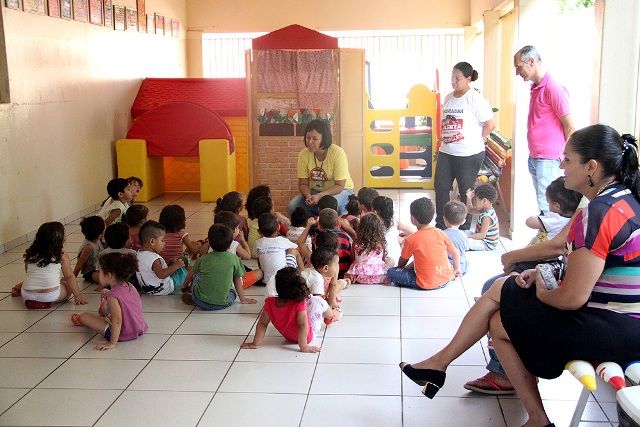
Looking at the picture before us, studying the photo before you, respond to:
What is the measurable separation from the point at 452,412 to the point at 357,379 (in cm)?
57

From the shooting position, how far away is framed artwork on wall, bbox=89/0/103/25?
875cm

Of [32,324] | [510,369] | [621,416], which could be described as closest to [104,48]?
[32,324]

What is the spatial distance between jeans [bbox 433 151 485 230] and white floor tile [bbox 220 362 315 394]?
319 cm

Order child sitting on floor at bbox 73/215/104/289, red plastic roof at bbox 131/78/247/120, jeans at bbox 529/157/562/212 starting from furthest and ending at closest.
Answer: red plastic roof at bbox 131/78/247/120
jeans at bbox 529/157/562/212
child sitting on floor at bbox 73/215/104/289

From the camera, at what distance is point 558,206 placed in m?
4.20

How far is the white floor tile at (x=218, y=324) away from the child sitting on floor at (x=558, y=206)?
1821mm

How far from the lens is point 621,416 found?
7.94ft

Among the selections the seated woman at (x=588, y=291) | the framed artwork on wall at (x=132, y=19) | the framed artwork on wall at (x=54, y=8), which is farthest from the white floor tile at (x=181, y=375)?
the framed artwork on wall at (x=132, y=19)

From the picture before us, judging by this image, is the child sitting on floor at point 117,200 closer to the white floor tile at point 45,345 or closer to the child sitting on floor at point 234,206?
the child sitting on floor at point 234,206

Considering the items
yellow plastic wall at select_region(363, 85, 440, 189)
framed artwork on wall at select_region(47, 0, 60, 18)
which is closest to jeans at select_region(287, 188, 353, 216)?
yellow plastic wall at select_region(363, 85, 440, 189)

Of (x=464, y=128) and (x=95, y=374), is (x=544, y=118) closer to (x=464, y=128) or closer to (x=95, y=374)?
(x=464, y=128)

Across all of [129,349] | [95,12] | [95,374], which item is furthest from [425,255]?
[95,12]

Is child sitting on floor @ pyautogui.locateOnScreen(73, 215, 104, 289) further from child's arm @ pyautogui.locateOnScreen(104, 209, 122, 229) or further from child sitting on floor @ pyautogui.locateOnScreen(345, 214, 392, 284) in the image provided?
child sitting on floor @ pyautogui.locateOnScreen(345, 214, 392, 284)

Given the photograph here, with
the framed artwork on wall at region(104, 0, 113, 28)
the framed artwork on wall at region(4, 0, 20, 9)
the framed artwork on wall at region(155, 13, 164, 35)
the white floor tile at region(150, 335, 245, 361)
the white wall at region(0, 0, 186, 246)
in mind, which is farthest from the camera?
the framed artwork on wall at region(155, 13, 164, 35)
